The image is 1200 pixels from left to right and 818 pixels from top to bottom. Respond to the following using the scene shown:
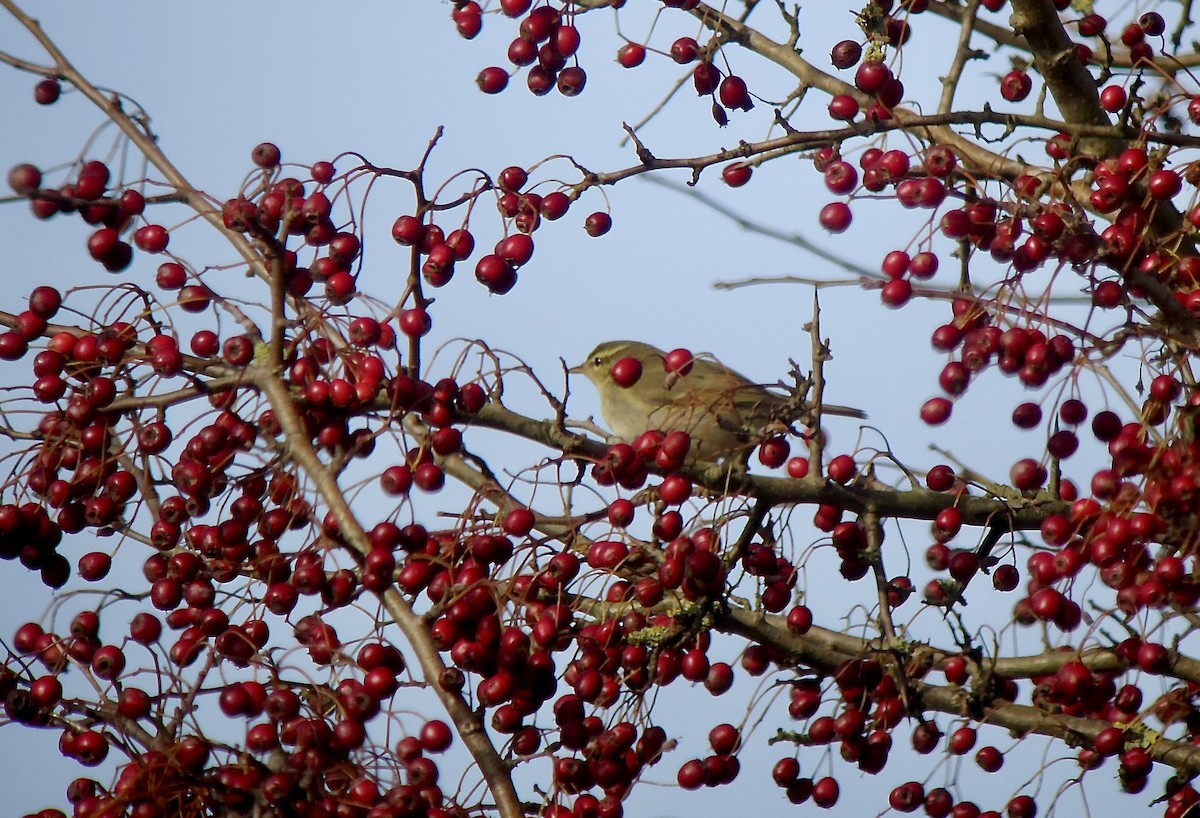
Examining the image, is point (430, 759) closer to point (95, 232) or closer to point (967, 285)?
point (95, 232)

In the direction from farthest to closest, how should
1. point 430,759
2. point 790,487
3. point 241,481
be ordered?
1. point 790,487
2. point 241,481
3. point 430,759

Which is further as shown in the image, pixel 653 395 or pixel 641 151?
pixel 653 395

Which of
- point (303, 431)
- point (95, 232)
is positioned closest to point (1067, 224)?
point (303, 431)

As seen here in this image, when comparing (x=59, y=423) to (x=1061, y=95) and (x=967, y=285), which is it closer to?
(x=967, y=285)

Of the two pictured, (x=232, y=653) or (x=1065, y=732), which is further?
(x=1065, y=732)

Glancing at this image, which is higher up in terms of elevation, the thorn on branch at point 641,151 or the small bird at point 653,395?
the small bird at point 653,395

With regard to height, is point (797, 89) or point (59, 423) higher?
point (797, 89)

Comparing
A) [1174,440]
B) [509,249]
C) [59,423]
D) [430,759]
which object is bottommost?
[430,759]

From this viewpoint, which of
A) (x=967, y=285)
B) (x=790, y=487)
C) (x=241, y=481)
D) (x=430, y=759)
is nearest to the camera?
(x=430, y=759)

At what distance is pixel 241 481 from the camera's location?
140 inches

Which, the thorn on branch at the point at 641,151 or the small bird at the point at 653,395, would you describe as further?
the small bird at the point at 653,395

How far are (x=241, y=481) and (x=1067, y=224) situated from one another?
7.21 feet

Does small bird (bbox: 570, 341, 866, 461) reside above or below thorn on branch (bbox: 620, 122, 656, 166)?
above

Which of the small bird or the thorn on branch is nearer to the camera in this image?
the thorn on branch
